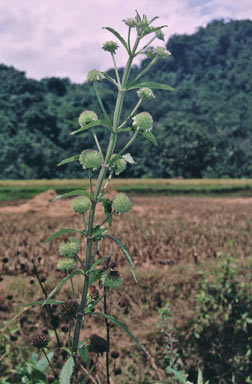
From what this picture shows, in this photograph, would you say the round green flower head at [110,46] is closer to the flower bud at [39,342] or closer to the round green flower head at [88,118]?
the round green flower head at [88,118]

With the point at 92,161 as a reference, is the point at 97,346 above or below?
below

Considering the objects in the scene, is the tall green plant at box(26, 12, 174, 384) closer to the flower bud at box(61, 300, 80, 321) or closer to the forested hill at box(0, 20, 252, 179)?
the flower bud at box(61, 300, 80, 321)

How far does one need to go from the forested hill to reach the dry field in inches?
991

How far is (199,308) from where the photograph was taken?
3658mm

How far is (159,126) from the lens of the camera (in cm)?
5703

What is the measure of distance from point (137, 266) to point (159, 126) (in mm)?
52152

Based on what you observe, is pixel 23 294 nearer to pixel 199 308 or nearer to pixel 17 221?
pixel 199 308

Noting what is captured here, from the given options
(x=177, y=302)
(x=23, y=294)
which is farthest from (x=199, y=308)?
(x=23, y=294)

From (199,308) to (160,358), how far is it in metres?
0.61

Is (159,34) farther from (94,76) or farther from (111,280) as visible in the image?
(111,280)

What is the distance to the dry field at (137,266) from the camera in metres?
3.34

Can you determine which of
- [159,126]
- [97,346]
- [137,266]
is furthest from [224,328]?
[159,126]

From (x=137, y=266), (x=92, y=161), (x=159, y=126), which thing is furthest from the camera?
(x=159, y=126)

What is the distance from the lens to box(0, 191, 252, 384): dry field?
334 cm
